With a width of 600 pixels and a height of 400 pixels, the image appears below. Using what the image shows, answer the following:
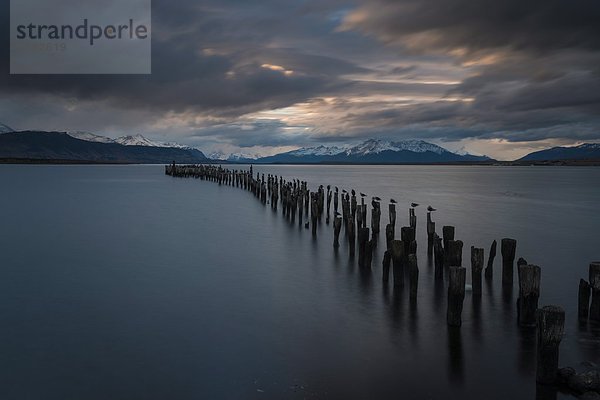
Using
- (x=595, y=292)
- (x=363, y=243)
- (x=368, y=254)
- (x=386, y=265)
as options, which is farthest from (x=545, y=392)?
(x=368, y=254)

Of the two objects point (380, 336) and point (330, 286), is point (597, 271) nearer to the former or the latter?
point (380, 336)

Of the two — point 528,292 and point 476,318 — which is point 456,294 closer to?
point 528,292

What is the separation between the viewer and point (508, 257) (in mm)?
12695

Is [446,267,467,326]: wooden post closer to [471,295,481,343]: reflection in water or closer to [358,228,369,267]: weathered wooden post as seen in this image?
[471,295,481,343]: reflection in water

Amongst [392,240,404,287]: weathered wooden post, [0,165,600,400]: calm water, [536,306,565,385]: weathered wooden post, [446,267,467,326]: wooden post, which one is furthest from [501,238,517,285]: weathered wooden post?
[536,306,565,385]: weathered wooden post

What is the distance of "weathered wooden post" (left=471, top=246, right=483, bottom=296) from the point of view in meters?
11.4

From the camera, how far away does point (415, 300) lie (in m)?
11.6

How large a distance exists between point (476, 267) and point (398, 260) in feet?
6.24

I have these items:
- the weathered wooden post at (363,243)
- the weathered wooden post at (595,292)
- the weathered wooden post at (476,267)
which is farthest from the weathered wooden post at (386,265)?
the weathered wooden post at (595,292)

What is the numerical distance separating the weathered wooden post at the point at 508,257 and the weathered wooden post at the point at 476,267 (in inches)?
53.5

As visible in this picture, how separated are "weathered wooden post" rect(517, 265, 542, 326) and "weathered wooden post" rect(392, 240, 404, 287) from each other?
303 centimetres

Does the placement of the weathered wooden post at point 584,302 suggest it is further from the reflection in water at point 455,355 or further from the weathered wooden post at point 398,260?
the weathered wooden post at point 398,260

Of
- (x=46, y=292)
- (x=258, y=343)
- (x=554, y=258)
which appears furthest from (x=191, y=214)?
(x=258, y=343)

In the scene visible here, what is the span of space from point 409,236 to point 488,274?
237 centimetres
